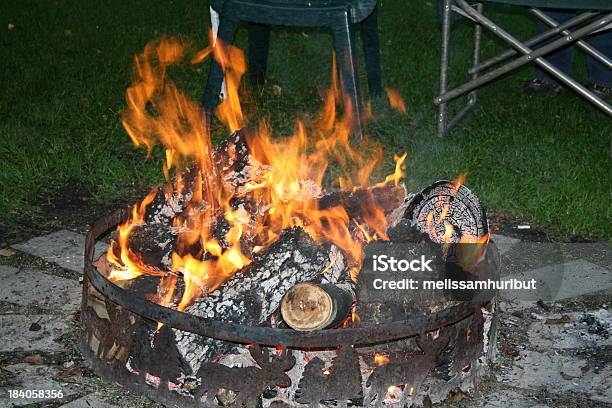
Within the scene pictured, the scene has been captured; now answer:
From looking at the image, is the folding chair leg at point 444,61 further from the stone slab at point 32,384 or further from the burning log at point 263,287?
the stone slab at point 32,384

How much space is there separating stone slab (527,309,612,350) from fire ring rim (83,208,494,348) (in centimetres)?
53

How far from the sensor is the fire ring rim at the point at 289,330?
7.98 feet

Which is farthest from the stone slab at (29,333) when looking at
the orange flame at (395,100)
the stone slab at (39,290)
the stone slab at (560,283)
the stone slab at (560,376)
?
the orange flame at (395,100)

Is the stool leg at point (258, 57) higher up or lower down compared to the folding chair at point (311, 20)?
lower down

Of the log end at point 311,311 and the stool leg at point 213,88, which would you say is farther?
the stool leg at point 213,88

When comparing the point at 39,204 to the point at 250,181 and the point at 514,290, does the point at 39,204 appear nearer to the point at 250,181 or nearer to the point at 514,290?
the point at 250,181

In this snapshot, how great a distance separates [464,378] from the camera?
2.76 metres

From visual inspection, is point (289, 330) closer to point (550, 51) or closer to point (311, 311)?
point (311, 311)

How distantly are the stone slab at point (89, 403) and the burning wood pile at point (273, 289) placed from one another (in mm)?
95

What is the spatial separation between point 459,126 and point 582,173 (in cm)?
92

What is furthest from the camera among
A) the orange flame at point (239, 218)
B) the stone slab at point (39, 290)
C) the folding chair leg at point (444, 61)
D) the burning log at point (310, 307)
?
the folding chair leg at point (444, 61)

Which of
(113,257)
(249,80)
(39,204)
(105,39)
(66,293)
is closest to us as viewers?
(113,257)

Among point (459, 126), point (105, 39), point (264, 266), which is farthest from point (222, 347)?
point (105, 39)

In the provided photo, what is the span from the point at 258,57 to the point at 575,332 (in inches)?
129
